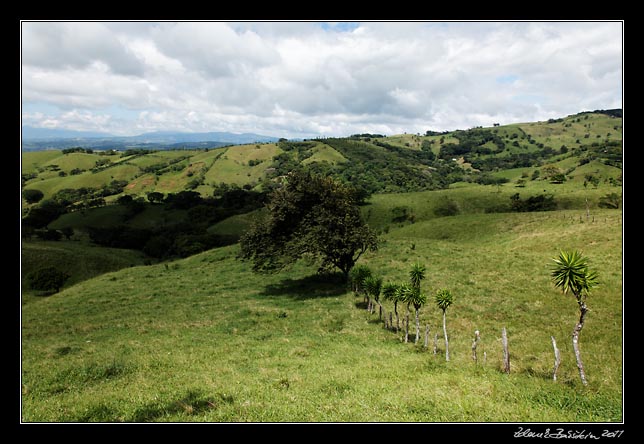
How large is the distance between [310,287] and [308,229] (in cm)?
769

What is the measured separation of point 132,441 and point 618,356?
2314cm

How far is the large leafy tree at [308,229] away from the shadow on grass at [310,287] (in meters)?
2.42

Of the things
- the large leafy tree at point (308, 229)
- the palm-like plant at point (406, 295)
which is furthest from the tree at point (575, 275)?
the large leafy tree at point (308, 229)

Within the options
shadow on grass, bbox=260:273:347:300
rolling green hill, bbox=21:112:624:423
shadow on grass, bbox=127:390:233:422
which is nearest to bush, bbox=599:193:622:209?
rolling green hill, bbox=21:112:624:423

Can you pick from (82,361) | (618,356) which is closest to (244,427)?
(82,361)

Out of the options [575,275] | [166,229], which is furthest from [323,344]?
[166,229]

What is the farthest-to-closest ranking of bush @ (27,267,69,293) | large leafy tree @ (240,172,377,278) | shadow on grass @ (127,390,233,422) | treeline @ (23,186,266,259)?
treeline @ (23,186,266,259)
bush @ (27,267,69,293)
large leafy tree @ (240,172,377,278)
shadow on grass @ (127,390,233,422)

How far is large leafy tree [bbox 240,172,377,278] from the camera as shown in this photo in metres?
34.4

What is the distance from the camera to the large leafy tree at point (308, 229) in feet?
113

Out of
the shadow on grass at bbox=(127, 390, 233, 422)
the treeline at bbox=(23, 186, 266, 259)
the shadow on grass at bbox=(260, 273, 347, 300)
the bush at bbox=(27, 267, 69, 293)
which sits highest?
the treeline at bbox=(23, 186, 266, 259)

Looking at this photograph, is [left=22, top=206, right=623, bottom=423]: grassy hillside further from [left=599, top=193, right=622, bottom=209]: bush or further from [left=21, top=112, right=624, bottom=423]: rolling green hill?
[left=599, top=193, right=622, bottom=209]: bush

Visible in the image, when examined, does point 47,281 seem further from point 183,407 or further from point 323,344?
point 183,407

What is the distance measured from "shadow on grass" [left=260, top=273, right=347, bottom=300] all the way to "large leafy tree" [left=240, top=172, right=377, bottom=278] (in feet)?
7.94
